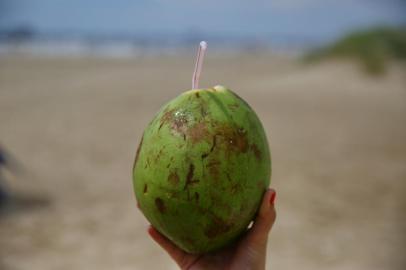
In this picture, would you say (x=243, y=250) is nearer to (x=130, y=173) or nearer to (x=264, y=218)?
(x=264, y=218)

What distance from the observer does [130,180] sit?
6.54m

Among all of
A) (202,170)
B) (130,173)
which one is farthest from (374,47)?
(202,170)

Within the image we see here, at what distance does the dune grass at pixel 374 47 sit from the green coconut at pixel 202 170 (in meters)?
15.8

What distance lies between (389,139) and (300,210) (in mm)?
4233

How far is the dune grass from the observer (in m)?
17.1

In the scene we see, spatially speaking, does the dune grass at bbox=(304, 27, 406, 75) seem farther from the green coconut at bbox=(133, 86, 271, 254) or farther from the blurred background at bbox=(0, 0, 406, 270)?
the green coconut at bbox=(133, 86, 271, 254)

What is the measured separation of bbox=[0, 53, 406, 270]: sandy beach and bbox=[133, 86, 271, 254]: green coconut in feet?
8.95

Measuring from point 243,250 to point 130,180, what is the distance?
188 inches

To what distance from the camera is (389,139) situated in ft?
29.5

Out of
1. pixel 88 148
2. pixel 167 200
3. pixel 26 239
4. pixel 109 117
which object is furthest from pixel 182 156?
pixel 109 117

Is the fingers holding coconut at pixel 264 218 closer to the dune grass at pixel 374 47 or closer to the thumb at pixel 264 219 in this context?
the thumb at pixel 264 219

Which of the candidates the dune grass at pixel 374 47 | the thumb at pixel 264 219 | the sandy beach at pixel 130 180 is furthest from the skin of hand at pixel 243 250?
the dune grass at pixel 374 47

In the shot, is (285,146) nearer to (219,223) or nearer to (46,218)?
(46,218)

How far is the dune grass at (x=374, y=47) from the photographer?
56.2 ft
